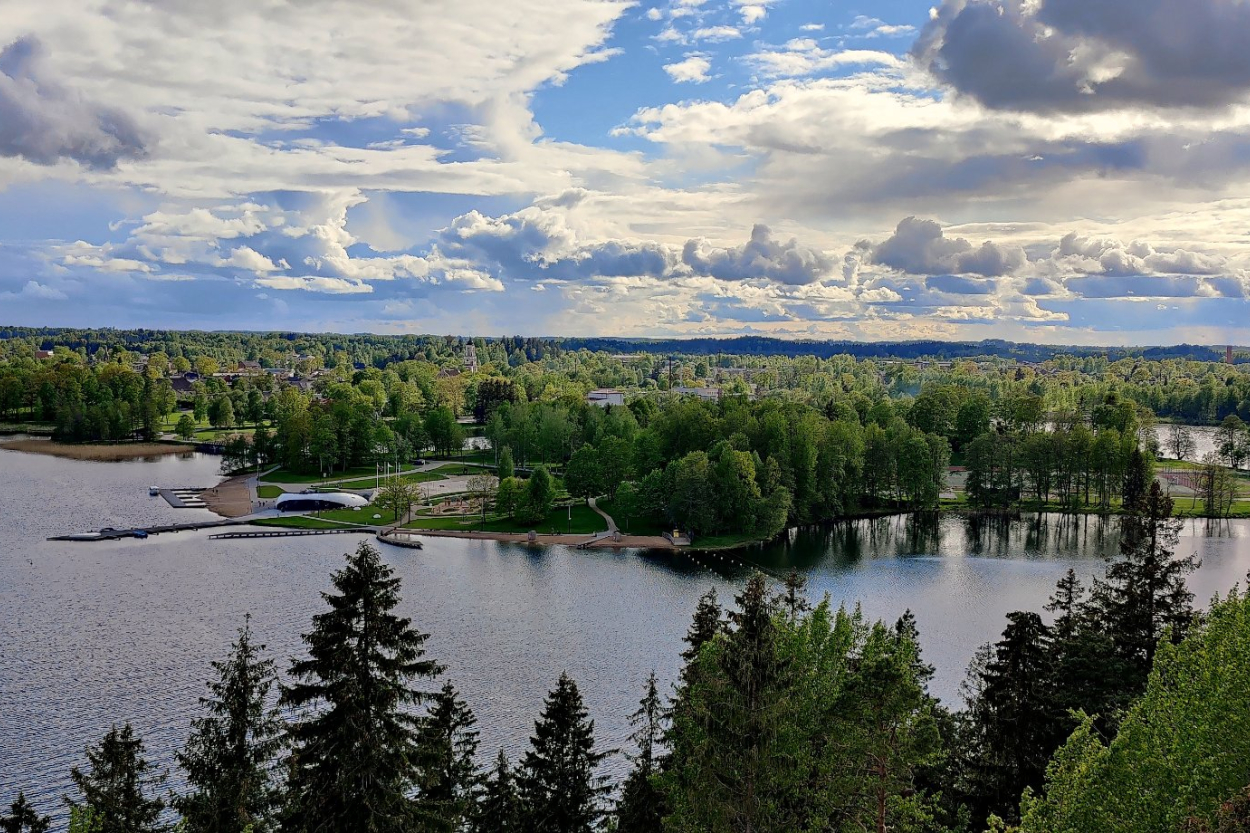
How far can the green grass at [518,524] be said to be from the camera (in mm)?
Answer: 71369

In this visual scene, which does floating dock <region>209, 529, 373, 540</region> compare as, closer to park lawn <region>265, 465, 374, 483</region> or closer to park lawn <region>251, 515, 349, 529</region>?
park lawn <region>251, 515, 349, 529</region>

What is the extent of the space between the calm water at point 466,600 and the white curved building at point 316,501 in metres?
7.68

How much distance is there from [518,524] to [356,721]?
58.7 m

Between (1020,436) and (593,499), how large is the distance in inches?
1735

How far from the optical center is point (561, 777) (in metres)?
21.3

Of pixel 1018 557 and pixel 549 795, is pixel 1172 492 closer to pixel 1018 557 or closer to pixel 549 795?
pixel 1018 557

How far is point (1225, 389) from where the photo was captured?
159 meters

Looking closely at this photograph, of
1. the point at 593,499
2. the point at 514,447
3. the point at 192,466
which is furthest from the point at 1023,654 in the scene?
the point at 192,466

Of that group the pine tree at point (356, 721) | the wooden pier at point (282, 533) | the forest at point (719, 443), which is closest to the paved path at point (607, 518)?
the forest at point (719, 443)

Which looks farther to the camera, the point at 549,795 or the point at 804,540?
the point at 804,540

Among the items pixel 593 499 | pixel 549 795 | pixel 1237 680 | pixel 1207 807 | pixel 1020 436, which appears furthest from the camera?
pixel 1020 436

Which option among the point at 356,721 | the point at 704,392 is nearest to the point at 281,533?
the point at 356,721

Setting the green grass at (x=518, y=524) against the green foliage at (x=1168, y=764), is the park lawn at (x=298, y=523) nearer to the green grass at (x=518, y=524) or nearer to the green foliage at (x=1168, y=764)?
the green grass at (x=518, y=524)

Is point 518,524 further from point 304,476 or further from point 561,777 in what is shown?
point 561,777
